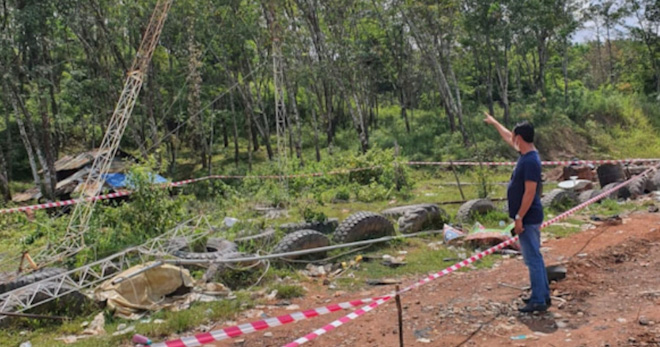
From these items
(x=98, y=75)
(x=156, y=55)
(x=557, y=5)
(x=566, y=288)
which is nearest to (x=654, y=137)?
(x=557, y=5)

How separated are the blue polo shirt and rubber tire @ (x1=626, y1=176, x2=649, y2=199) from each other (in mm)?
7675

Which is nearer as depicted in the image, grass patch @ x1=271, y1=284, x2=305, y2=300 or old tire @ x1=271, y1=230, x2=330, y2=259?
grass patch @ x1=271, y1=284, x2=305, y2=300

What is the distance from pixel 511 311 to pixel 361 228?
3.33m

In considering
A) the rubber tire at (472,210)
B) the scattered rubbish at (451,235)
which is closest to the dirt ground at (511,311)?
the scattered rubbish at (451,235)

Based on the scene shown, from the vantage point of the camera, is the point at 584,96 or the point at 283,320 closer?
the point at 283,320

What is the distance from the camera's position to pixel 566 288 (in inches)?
202

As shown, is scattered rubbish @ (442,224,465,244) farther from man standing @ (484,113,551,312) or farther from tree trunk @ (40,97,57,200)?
tree trunk @ (40,97,57,200)

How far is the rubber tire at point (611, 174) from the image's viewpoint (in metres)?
12.0

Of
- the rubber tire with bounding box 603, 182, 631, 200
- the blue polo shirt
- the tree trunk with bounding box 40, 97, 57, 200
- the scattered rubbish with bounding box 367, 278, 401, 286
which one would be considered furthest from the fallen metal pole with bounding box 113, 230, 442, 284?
the tree trunk with bounding box 40, 97, 57, 200

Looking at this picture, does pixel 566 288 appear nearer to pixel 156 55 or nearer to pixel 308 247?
pixel 308 247

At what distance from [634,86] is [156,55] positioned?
29.7 m

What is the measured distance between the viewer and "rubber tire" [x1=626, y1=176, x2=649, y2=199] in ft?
35.3

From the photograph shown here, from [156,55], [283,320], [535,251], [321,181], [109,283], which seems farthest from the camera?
[156,55]

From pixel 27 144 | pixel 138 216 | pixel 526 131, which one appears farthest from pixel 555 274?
pixel 27 144
